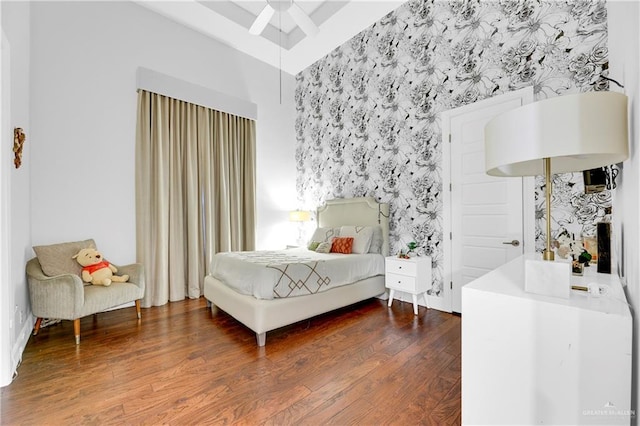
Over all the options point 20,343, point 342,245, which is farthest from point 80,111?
point 342,245

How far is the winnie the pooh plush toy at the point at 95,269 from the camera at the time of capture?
9.12ft

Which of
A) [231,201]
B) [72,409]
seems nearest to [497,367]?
[72,409]

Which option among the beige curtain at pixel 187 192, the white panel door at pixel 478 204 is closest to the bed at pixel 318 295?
the beige curtain at pixel 187 192

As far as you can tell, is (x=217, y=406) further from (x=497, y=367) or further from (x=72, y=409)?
(x=497, y=367)

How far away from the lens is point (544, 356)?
92cm

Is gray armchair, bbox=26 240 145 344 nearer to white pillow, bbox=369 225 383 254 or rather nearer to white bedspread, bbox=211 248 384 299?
white bedspread, bbox=211 248 384 299

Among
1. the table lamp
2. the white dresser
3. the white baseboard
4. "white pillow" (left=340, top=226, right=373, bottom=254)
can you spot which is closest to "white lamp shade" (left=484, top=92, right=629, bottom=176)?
the table lamp

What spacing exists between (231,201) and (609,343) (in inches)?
163

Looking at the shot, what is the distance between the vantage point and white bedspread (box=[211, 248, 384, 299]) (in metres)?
2.44

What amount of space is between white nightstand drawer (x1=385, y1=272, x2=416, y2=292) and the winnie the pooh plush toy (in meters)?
2.91

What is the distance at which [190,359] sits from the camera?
7.09ft

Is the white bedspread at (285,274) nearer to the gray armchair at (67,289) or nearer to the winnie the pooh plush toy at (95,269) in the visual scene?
the gray armchair at (67,289)

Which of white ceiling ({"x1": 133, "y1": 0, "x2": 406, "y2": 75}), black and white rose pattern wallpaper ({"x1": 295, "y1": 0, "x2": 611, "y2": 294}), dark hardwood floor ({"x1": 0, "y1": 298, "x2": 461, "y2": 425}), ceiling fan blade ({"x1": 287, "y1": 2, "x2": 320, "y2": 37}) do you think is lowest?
dark hardwood floor ({"x1": 0, "y1": 298, "x2": 461, "y2": 425})

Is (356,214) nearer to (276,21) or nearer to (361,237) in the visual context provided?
(361,237)
